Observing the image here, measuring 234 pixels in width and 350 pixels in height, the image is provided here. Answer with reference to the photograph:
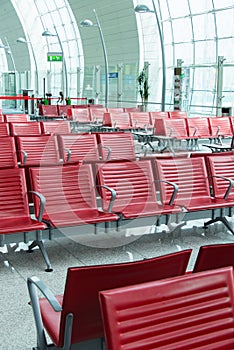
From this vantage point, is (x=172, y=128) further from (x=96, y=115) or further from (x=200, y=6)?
(x=200, y=6)

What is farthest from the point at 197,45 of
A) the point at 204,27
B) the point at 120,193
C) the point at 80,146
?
the point at 120,193

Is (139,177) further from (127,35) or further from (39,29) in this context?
(39,29)

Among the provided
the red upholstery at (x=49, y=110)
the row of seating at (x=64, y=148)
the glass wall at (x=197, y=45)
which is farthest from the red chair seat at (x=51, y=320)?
the red upholstery at (x=49, y=110)

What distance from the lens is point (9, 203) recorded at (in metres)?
5.04

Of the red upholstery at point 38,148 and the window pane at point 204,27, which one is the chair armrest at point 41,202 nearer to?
the red upholstery at point 38,148

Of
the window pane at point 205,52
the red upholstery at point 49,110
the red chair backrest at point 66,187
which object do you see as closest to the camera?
the red chair backrest at point 66,187

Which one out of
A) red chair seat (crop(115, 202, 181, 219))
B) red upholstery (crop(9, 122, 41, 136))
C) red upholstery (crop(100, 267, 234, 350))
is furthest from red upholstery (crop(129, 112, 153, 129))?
red upholstery (crop(100, 267, 234, 350))

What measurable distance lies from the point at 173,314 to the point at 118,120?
Answer: 1221 centimetres

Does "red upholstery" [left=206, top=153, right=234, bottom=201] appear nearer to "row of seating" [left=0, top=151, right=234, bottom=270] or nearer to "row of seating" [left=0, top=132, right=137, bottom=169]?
"row of seating" [left=0, top=151, right=234, bottom=270]

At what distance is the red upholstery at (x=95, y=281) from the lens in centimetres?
230

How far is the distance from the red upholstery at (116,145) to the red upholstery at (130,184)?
6.65 ft

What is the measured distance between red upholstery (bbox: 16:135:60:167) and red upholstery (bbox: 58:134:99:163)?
0.32 m

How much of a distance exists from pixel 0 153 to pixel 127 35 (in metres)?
20.0

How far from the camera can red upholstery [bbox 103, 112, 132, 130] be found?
45.6 feet
